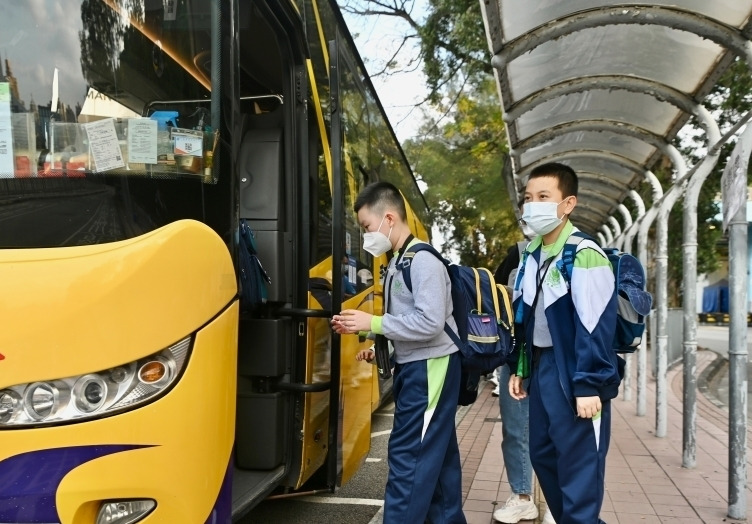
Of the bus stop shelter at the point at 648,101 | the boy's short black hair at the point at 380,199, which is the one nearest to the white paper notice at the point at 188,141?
the boy's short black hair at the point at 380,199

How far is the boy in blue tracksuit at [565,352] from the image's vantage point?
2617 mm

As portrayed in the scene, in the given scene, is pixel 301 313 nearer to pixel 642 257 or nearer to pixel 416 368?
pixel 416 368

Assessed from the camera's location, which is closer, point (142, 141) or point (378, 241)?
point (142, 141)

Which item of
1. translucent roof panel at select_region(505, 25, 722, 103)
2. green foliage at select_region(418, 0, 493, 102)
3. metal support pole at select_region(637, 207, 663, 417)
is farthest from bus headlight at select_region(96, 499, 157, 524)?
green foliage at select_region(418, 0, 493, 102)

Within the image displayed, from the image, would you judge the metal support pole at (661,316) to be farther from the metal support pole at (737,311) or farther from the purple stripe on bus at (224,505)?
the purple stripe on bus at (224,505)

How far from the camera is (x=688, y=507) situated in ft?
13.6

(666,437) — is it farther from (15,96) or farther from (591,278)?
(15,96)

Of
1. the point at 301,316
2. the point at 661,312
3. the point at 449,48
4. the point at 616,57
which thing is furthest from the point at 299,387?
the point at 449,48

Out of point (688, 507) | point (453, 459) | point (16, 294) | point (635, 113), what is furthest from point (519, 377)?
point (635, 113)

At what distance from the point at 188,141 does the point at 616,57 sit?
3722 mm

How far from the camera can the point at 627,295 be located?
8.93 feet

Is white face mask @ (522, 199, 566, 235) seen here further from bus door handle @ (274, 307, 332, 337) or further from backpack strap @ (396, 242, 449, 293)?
bus door handle @ (274, 307, 332, 337)

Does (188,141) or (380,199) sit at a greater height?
(188,141)

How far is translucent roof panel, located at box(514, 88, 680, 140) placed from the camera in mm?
5355
